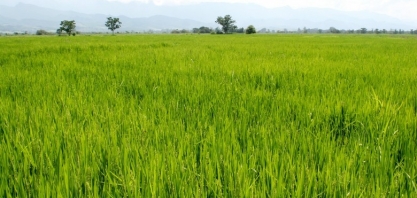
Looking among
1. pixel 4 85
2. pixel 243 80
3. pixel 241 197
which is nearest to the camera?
pixel 241 197

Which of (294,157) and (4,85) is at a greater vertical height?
(4,85)

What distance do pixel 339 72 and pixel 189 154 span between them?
2812 millimetres

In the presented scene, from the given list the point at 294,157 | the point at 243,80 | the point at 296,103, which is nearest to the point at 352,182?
the point at 294,157

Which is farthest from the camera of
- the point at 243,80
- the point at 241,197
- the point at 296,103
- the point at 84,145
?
the point at 243,80

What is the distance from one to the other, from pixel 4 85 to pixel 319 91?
2.75m

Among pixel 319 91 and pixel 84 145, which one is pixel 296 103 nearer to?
pixel 319 91

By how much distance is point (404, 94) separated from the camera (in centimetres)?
227

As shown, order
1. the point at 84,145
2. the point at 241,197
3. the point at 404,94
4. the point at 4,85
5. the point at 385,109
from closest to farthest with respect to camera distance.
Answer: the point at 241,197
the point at 84,145
the point at 385,109
the point at 404,94
the point at 4,85

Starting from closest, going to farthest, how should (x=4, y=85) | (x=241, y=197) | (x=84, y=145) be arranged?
(x=241, y=197)
(x=84, y=145)
(x=4, y=85)

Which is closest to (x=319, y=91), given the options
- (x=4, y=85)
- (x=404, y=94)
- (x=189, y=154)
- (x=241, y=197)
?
(x=404, y=94)

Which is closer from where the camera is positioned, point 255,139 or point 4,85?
point 255,139

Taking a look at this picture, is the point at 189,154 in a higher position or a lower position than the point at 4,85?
lower

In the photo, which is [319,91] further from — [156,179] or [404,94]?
[156,179]

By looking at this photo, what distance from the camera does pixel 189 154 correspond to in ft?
3.66
